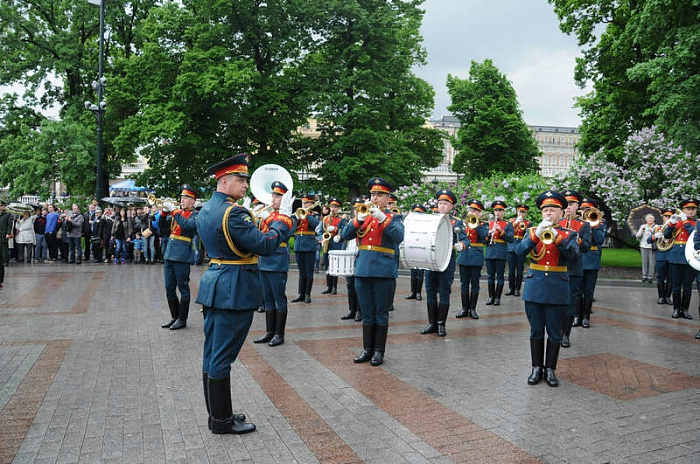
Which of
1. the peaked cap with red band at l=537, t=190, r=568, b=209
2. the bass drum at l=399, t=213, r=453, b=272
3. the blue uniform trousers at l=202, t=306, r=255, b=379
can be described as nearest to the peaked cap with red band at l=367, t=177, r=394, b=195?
the bass drum at l=399, t=213, r=453, b=272

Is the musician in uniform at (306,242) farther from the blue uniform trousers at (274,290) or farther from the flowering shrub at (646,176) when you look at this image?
the flowering shrub at (646,176)

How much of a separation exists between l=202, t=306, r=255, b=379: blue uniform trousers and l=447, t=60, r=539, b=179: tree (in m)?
37.8

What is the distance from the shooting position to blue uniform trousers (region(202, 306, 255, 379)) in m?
4.71

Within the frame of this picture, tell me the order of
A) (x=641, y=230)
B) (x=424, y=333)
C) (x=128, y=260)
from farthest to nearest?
(x=128, y=260) → (x=641, y=230) → (x=424, y=333)

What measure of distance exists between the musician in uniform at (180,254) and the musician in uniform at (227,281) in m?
4.16

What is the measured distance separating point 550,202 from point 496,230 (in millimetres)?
5587

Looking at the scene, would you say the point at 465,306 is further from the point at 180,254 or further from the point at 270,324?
the point at 180,254

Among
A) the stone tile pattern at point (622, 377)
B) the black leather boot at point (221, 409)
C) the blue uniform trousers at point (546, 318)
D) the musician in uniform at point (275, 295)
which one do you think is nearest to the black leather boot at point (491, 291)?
the stone tile pattern at point (622, 377)

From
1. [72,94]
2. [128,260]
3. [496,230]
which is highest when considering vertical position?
[72,94]

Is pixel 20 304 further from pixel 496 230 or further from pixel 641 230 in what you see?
pixel 641 230

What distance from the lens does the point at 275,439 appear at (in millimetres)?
4656

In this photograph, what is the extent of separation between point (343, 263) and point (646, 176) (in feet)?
46.7

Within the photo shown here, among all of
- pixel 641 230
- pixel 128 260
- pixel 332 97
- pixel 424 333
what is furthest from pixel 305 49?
pixel 424 333

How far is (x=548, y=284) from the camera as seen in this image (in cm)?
638
